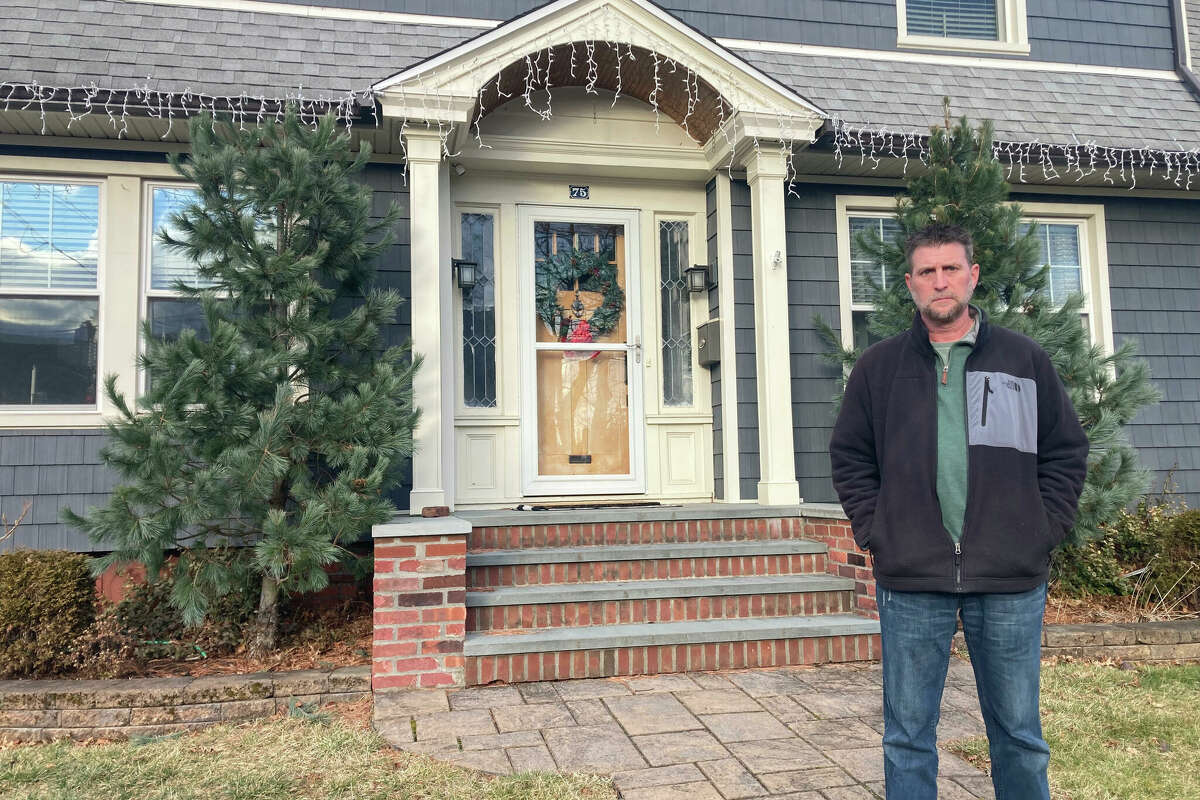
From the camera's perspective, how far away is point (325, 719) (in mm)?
3389

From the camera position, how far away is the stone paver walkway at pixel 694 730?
2680 millimetres

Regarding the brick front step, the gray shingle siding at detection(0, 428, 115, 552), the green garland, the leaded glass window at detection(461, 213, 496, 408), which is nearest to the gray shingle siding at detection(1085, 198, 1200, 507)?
the brick front step

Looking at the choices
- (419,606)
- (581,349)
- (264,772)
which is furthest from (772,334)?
(264,772)

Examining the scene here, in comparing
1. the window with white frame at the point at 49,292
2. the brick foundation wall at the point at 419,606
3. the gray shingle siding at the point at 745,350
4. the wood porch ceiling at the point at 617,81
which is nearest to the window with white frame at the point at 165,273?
the window with white frame at the point at 49,292

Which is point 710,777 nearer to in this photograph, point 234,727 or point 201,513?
point 234,727

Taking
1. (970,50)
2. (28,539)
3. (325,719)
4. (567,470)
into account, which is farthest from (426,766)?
(970,50)

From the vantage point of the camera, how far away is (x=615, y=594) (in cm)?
415

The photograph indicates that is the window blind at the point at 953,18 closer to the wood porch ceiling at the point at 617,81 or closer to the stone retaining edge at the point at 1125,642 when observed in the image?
the wood porch ceiling at the point at 617,81

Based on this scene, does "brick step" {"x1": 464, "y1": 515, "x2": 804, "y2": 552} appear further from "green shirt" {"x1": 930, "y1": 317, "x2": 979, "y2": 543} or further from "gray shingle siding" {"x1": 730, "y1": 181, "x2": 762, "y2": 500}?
"green shirt" {"x1": 930, "y1": 317, "x2": 979, "y2": 543}

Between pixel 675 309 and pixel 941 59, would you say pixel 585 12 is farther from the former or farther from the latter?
pixel 941 59

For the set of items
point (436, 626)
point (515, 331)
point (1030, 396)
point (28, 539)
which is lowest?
point (436, 626)

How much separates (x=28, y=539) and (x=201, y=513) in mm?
1816

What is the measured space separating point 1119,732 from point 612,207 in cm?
407

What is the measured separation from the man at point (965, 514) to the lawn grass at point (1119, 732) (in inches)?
37.3
